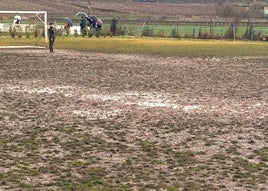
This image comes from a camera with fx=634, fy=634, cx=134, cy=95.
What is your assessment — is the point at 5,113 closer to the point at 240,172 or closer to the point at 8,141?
the point at 8,141

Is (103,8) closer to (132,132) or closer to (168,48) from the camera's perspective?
(168,48)

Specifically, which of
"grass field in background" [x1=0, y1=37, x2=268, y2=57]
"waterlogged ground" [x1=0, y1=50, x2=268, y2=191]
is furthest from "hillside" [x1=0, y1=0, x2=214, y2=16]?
"waterlogged ground" [x1=0, y1=50, x2=268, y2=191]

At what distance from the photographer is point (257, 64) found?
2973 cm

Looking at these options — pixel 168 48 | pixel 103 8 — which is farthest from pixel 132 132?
pixel 103 8

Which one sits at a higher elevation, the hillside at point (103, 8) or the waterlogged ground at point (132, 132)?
the hillside at point (103, 8)

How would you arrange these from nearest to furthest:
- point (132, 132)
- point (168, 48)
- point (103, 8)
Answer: point (132, 132), point (168, 48), point (103, 8)

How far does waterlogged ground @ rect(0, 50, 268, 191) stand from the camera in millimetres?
8680

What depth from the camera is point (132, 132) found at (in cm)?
1193

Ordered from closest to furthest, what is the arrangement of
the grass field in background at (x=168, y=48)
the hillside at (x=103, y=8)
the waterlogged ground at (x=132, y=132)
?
the waterlogged ground at (x=132, y=132), the grass field in background at (x=168, y=48), the hillside at (x=103, y=8)

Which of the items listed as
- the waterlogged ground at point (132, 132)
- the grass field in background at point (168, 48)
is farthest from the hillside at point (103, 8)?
Result: the waterlogged ground at point (132, 132)

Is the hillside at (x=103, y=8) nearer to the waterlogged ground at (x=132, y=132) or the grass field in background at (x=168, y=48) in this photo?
the grass field in background at (x=168, y=48)

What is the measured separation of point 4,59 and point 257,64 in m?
12.1

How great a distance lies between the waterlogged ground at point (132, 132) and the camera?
8.68 metres

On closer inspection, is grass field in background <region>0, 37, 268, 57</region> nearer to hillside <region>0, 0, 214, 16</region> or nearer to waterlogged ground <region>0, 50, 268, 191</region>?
waterlogged ground <region>0, 50, 268, 191</region>
